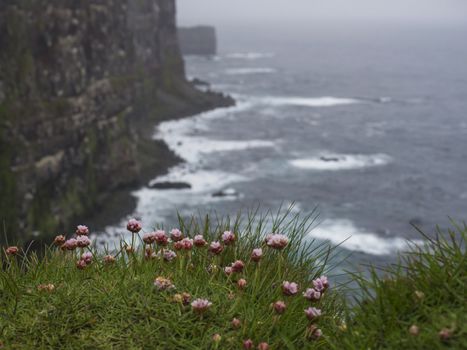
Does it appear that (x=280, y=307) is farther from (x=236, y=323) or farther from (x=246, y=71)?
(x=246, y=71)

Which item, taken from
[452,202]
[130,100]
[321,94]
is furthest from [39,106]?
[321,94]

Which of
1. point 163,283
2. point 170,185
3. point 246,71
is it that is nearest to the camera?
point 163,283

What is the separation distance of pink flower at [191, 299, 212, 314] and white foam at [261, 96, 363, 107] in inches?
4971

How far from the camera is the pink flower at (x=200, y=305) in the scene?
Result: 6.61 meters

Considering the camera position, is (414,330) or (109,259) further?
(109,259)

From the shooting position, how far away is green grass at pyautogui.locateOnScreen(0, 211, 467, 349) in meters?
6.13

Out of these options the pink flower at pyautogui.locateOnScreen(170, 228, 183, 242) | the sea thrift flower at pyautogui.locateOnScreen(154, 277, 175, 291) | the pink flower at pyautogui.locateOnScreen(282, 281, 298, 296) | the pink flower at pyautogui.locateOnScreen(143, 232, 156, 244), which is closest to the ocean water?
the pink flower at pyautogui.locateOnScreen(170, 228, 183, 242)

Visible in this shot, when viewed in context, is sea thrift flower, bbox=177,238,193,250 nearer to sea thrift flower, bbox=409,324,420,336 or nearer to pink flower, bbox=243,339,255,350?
pink flower, bbox=243,339,255,350

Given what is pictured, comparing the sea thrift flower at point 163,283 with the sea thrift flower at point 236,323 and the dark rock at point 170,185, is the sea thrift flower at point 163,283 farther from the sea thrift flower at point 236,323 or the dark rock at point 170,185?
the dark rock at point 170,185

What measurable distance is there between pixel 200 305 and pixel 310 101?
135m

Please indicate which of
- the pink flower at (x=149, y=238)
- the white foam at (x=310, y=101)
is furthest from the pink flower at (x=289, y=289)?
the white foam at (x=310, y=101)

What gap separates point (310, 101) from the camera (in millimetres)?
139125

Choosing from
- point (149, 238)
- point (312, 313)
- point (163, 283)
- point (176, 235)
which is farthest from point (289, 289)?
point (149, 238)

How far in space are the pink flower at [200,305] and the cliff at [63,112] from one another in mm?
47209
